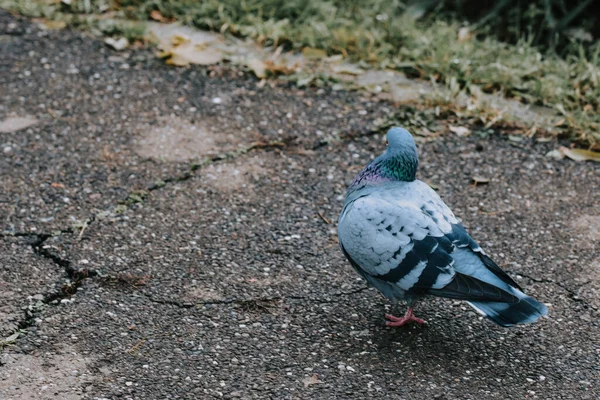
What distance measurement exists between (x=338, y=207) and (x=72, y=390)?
1.62 metres

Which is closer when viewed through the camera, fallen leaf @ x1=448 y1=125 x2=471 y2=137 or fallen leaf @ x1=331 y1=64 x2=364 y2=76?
fallen leaf @ x1=448 y1=125 x2=471 y2=137

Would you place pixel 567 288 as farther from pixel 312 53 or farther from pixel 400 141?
pixel 312 53

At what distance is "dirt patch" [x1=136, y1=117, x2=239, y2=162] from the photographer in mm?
4242

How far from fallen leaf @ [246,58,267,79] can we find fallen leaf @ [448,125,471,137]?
1184 mm

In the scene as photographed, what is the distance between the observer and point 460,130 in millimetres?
4492

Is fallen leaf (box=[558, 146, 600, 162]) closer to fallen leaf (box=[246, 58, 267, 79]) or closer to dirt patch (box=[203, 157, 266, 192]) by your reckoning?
dirt patch (box=[203, 157, 266, 192])

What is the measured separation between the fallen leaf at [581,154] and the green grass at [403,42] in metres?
0.09

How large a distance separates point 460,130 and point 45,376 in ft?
8.62

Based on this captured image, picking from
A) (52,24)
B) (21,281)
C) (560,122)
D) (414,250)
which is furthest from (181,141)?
(560,122)

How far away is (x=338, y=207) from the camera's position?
3918 millimetres

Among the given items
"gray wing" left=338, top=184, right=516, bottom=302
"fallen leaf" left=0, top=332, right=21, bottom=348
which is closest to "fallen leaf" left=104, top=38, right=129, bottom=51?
"fallen leaf" left=0, top=332, right=21, bottom=348

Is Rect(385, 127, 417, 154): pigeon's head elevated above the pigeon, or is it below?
above

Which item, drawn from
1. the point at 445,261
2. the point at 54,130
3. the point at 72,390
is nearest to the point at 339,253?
the point at 445,261

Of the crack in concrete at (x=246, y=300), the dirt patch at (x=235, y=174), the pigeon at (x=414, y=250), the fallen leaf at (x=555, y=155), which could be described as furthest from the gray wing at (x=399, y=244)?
the fallen leaf at (x=555, y=155)
